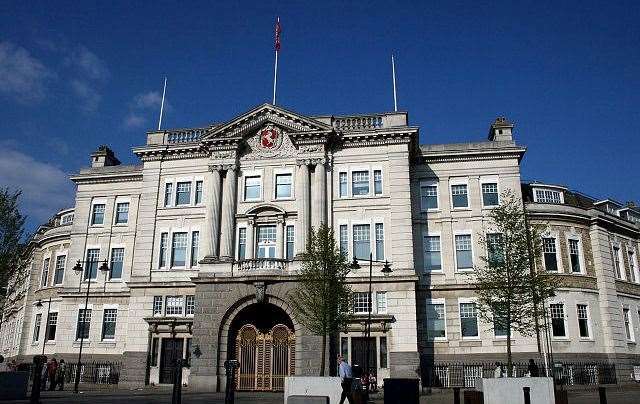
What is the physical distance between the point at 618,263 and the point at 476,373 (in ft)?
53.2

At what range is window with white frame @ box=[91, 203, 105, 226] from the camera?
45.8 meters

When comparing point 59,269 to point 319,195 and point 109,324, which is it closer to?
point 109,324

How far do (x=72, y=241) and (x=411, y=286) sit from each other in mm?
27291

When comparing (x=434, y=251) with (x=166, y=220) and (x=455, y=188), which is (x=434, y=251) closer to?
(x=455, y=188)

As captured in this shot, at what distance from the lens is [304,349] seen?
115 ft

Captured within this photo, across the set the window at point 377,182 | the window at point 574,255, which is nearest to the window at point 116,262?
the window at point 377,182

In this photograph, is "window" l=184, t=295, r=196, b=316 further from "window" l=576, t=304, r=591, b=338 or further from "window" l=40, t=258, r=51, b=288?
"window" l=576, t=304, r=591, b=338

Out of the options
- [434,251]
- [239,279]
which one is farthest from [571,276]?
[239,279]

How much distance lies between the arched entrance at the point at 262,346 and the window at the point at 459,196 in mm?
14509

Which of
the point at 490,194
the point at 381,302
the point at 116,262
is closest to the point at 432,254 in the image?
the point at 381,302

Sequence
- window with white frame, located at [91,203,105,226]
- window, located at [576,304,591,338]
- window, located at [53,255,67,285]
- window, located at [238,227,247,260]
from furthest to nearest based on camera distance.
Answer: window, located at [53,255,67,285], window with white frame, located at [91,203,105,226], window, located at [576,304,591,338], window, located at [238,227,247,260]

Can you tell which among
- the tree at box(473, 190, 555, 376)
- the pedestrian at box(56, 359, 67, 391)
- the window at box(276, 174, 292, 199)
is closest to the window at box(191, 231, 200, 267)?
the window at box(276, 174, 292, 199)

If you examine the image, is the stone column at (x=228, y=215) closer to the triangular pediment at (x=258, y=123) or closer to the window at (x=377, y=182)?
the triangular pediment at (x=258, y=123)

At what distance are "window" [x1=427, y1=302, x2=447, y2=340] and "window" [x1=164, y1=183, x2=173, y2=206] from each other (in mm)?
20174
